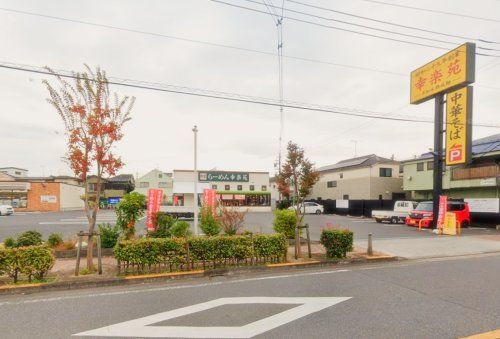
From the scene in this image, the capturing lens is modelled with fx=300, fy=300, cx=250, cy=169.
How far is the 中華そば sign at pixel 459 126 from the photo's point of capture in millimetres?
16984

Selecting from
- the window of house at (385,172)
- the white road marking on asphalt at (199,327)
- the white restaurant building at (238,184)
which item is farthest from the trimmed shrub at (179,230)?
the white restaurant building at (238,184)

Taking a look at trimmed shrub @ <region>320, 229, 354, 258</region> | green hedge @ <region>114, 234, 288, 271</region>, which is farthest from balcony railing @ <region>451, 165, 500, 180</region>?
green hedge @ <region>114, 234, 288, 271</region>

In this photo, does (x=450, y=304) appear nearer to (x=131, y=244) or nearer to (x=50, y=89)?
(x=131, y=244)

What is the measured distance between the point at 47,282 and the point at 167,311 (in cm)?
329

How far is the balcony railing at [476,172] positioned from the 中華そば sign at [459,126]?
5.84m

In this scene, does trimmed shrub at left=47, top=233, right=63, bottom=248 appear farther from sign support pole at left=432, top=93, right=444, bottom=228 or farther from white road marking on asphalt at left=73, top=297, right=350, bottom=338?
sign support pole at left=432, top=93, right=444, bottom=228

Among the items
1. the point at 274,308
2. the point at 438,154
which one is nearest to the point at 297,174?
the point at 274,308

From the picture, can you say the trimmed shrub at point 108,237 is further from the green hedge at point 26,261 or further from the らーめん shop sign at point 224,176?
the らーめん shop sign at point 224,176

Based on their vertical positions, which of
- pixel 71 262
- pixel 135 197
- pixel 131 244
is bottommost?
pixel 71 262

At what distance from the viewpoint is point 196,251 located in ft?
26.0

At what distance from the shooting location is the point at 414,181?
1109 inches

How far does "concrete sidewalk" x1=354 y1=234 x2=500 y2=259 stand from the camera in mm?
Result: 10680

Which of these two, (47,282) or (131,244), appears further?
(131,244)

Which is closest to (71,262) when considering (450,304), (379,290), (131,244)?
(131,244)
